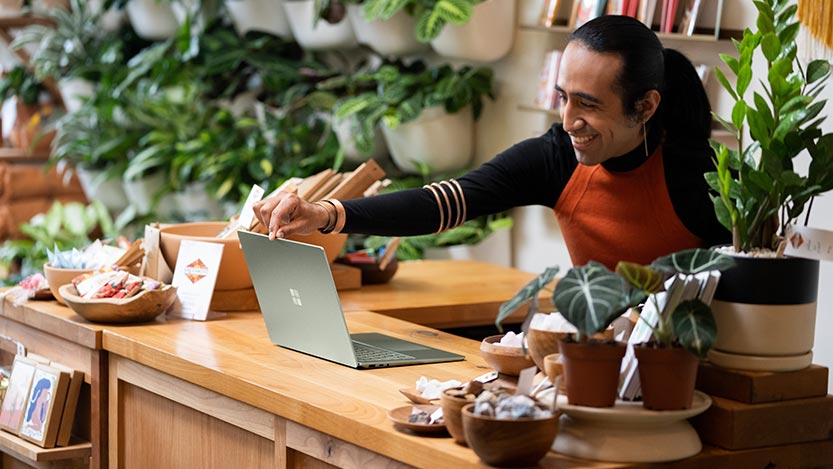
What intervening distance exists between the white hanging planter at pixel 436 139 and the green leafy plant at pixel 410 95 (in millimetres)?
38

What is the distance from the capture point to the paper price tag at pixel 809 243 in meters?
1.84

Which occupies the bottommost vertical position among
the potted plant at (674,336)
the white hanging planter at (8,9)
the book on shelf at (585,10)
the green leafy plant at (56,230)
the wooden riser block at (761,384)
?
the green leafy plant at (56,230)

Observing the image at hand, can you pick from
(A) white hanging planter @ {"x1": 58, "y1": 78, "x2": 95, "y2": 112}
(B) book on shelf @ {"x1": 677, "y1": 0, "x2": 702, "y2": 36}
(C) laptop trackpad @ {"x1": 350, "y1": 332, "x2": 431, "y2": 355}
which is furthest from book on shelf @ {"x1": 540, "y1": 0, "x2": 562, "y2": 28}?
(A) white hanging planter @ {"x1": 58, "y1": 78, "x2": 95, "y2": 112}

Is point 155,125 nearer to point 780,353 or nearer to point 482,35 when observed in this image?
point 482,35

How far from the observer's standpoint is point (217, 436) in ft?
8.00

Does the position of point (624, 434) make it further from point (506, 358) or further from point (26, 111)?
point (26, 111)

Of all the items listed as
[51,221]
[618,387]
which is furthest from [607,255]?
[51,221]

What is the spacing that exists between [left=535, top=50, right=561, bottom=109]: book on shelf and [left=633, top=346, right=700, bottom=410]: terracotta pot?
2.42 m

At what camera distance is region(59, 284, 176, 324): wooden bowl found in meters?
2.78

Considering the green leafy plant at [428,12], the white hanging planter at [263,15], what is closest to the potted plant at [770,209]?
the green leafy plant at [428,12]

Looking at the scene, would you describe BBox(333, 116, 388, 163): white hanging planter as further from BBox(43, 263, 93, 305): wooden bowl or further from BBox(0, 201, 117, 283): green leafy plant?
BBox(0, 201, 117, 283): green leafy plant

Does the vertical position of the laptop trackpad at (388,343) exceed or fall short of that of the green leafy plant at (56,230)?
it exceeds it

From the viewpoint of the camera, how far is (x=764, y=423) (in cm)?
184

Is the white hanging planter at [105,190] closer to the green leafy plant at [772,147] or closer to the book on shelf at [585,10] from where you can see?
the book on shelf at [585,10]
